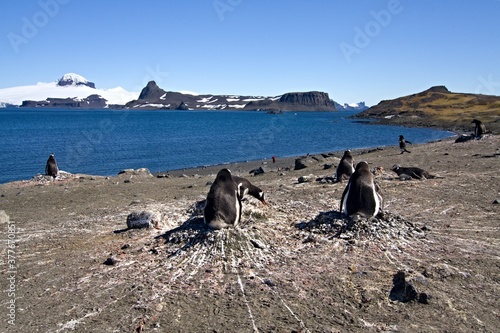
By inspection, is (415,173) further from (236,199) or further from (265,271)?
(265,271)

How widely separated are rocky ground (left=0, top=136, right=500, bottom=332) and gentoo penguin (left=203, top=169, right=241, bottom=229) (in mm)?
308

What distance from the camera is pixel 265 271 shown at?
9336 mm

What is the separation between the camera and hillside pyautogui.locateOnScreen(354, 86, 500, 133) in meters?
78.2

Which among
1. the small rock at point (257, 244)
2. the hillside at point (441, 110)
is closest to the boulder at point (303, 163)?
the small rock at point (257, 244)

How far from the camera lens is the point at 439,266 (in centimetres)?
928

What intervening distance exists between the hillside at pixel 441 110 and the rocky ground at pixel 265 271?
179 ft

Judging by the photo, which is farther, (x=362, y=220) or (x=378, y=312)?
(x=362, y=220)

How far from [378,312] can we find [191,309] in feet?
10.8

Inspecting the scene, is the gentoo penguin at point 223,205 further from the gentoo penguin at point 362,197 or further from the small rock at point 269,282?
the gentoo penguin at point 362,197

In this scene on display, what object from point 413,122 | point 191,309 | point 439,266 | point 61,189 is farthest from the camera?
point 413,122

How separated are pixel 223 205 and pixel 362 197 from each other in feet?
11.6

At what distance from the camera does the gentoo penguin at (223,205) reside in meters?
10.7

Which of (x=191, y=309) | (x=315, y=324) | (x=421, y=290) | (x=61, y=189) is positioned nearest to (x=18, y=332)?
(x=191, y=309)

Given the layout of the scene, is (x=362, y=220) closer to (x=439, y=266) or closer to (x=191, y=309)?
(x=439, y=266)
